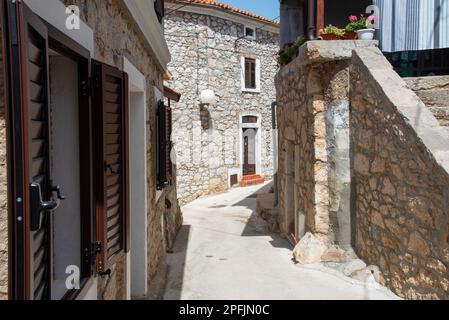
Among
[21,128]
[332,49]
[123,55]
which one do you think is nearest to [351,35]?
[332,49]

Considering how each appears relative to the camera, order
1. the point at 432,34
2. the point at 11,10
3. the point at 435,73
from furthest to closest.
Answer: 1. the point at 435,73
2. the point at 432,34
3. the point at 11,10

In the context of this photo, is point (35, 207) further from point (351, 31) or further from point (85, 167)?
point (351, 31)

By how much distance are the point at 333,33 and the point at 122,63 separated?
295 centimetres

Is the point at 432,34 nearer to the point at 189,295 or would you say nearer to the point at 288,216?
the point at 288,216

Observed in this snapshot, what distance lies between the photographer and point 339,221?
5.48 meters

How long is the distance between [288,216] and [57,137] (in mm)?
5600

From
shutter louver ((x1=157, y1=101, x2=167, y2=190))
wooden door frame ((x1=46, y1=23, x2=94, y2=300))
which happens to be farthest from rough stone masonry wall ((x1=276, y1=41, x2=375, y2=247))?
wooden door frame ((x1=46, y1=23, x2=94, y2=300))

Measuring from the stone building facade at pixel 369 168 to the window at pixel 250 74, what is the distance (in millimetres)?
9839

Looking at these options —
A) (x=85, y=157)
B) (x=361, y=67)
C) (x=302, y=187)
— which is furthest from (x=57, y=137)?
(x=302, y=187)

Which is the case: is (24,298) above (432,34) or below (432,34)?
below

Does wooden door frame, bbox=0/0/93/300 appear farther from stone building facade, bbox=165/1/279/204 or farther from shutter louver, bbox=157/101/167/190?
stone building facade, bbox=165/1/279/204

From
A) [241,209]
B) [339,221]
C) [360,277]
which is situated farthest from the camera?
[241,209]

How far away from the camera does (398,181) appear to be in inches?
159

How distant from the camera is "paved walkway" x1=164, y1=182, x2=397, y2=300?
15.4 ft
